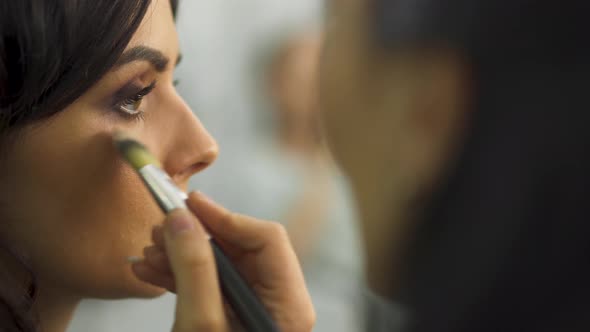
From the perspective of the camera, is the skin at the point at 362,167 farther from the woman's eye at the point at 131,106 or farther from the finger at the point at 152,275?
the woman's eye at the point at 131,106

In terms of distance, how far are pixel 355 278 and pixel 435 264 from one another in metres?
0.25

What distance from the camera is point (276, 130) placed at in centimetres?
48

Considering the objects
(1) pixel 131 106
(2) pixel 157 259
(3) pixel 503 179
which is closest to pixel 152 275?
(2) pixel 157 259

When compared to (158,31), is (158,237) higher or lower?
lower

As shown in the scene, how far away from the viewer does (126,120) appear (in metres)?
0.42

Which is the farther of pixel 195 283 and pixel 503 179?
pixel 195 283

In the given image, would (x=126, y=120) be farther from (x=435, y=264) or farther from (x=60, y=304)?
(x=435, y=264)

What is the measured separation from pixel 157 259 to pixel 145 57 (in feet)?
0.46

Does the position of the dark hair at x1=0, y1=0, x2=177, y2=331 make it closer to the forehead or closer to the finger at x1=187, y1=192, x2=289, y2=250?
the forehead

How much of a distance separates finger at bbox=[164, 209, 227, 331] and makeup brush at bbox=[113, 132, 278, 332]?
1cm

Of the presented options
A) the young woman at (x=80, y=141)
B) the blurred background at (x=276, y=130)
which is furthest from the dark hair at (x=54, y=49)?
the blurred background at (x=276, y=130)

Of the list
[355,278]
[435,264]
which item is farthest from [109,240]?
[435,264]

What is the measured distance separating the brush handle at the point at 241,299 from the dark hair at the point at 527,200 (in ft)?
0.43

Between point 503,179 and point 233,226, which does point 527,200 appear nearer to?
point 503,179
